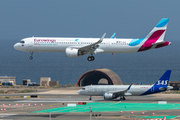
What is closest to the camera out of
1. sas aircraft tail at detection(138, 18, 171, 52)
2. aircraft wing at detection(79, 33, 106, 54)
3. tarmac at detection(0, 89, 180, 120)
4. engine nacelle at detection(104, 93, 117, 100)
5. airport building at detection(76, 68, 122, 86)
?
tarmac at detection(0, 89, 180, 120)

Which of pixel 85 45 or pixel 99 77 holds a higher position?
pixel 85 45

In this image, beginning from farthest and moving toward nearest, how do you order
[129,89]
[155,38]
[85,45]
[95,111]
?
[129,89], [155,38], [85,45], [95,111]

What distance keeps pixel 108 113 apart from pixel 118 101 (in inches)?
770

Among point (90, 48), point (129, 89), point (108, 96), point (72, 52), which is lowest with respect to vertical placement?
point (108, 96)

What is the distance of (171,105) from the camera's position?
75562mm

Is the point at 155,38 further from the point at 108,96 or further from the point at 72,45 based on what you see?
the point at 108,96

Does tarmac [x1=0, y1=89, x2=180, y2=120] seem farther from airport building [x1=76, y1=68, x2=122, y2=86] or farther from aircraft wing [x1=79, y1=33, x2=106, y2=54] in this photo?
airport building [x1=76, y1=68, x2=122, y2=86]

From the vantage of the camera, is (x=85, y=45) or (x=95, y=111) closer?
(x=95, y=111)

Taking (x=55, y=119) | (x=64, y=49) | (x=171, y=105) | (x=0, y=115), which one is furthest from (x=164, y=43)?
(x=0, y=115)

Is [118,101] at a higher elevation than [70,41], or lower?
Result: lower

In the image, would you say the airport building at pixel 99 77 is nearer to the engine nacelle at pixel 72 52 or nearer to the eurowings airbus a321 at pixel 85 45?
the eurowings airbus a321 at pixel 85 45

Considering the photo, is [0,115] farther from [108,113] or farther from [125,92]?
[125,92]

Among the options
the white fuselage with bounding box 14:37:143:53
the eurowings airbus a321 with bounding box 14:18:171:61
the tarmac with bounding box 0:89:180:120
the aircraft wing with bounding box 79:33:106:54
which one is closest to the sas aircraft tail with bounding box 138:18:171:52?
the eurowings airbus a321 with bounding box 14:18:171:61

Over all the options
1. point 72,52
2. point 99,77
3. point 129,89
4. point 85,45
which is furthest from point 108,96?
point 99,77
